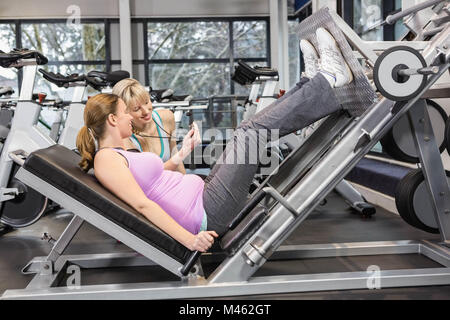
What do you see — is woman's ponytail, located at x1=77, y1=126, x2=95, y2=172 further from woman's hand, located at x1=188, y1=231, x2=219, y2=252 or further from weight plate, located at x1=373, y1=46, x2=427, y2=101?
weight plate, located at x1=373, y1=46, x2=427, y2=101

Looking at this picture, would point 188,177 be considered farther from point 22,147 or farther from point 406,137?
point 22,147

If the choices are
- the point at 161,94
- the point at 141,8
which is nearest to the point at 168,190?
the point at 161,94

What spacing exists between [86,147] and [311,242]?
61.7 inches

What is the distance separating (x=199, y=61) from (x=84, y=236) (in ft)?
21.0

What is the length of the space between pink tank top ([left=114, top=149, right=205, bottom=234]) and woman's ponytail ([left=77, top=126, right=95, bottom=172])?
14 centimetres

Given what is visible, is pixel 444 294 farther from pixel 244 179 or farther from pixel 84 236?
pixel 84 236

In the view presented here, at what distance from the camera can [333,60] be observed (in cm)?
188

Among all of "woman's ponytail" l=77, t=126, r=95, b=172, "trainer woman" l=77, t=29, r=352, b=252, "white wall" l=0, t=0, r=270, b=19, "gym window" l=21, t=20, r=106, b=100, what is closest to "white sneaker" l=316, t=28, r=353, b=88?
"trainer woman" l=77, t=29, r=352, b=252

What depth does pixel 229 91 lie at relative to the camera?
9250mm

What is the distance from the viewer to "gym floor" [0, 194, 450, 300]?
184 centimetres

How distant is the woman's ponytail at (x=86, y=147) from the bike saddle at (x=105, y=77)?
2010 millimetres

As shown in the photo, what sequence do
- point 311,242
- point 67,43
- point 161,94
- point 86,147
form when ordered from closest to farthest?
point 86,147 → point 311,242 → point 161,94 → point 67,43

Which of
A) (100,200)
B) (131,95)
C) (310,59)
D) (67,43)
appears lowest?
(100,200)

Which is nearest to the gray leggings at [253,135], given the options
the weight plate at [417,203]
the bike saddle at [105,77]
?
the weight plate at [417,203]
